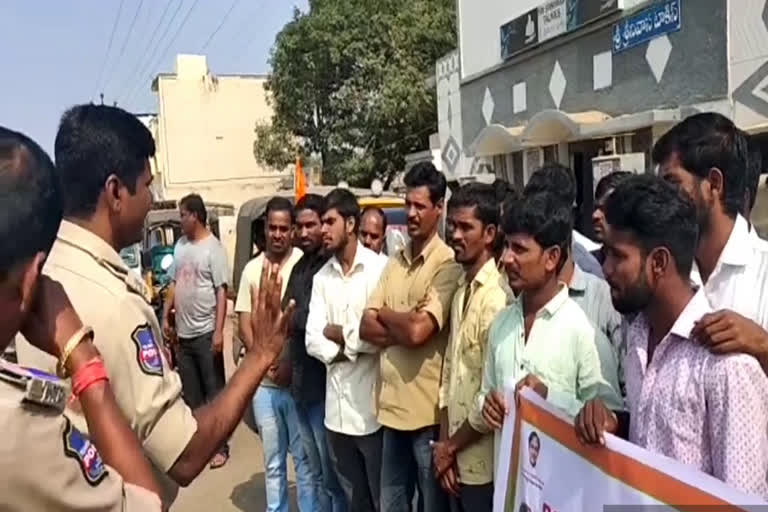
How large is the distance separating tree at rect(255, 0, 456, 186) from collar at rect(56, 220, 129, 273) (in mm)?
21374

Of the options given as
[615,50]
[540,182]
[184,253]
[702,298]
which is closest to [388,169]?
[615,50]

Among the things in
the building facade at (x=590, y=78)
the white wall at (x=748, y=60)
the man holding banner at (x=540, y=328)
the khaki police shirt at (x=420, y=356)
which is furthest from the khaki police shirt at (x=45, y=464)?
the white wall at (x=748, y=60)

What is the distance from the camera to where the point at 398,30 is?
23.2 metres

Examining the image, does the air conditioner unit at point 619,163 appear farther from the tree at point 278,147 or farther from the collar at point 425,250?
the tree at point 278,147

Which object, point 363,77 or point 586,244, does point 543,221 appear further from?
point 363,77

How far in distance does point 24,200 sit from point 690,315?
154cm

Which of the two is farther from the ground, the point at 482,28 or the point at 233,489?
the point at 482,28

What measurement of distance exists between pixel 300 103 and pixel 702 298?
23.9 meters

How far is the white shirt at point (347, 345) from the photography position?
4070 mm

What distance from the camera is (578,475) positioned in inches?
88.4

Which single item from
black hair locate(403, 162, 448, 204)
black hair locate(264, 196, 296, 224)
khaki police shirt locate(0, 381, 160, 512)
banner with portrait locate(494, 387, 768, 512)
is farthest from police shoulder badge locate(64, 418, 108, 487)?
black hair locate(264, 196, 296, 224)

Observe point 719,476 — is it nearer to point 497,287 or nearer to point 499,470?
point 499,470

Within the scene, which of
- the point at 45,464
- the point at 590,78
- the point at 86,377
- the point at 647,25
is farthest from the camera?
the point at 590,78

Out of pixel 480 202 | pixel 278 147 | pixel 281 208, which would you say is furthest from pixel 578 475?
pixel 278 147
